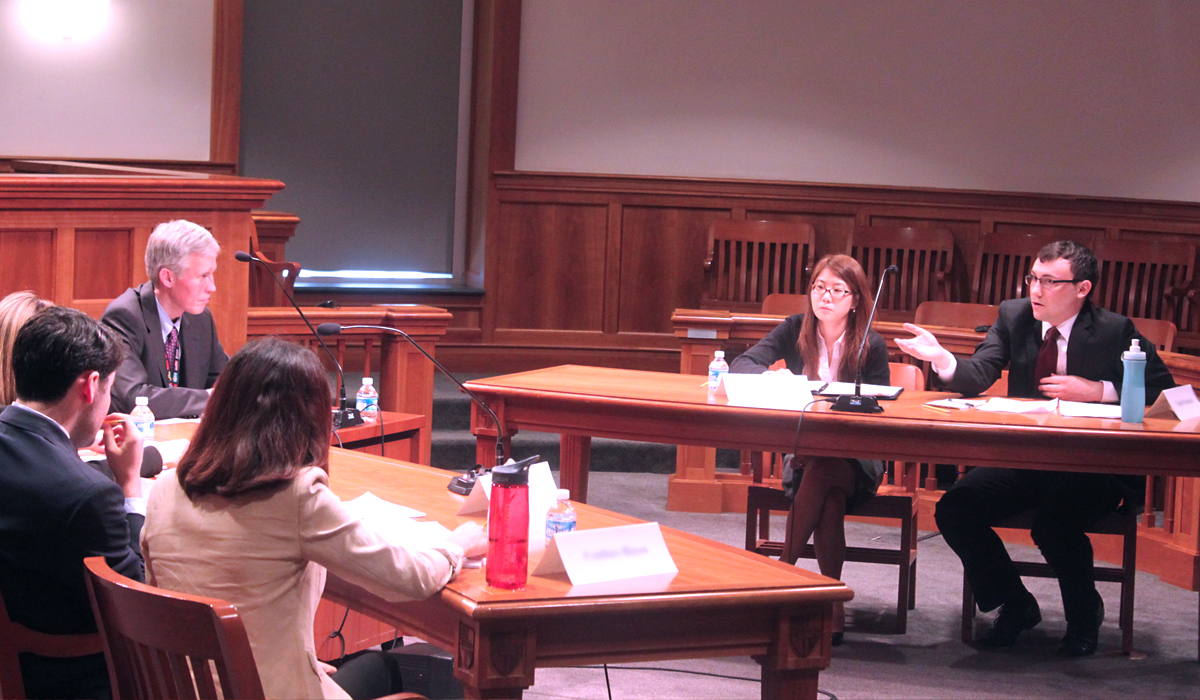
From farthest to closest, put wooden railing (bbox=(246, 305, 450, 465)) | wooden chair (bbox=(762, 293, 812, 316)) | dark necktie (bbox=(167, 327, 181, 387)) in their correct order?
wooden chair (bbox=(762, 293, 812, 316)) → wooden railing (bbox=(246, 305, 450, 465)) → dark necktie (bbox=(167, 327, 181, 387))

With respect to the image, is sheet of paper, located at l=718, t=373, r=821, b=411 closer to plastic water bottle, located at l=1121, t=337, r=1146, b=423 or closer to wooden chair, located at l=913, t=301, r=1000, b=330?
plastic water bottle, located at l=1121, t=337, r=1146, b=423

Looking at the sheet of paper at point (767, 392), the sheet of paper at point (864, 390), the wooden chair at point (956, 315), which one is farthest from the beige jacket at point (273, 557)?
the wooden chair at point (956, 315)

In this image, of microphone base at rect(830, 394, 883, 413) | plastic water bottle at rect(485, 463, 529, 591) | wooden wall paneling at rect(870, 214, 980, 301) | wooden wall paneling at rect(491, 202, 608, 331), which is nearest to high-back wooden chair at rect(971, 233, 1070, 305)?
wooden wall paneling at rect(870, 214, 980, 301)

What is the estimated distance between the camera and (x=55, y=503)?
1.91 m

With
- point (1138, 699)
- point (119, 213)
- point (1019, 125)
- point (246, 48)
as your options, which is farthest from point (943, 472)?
point (246, 48)

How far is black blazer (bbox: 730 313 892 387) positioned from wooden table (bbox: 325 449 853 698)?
1.91 metres

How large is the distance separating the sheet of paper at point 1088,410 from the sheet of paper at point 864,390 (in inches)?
18.5

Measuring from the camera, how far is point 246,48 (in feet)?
23.3

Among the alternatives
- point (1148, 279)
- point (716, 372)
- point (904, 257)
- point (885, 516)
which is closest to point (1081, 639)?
point (885, 516)

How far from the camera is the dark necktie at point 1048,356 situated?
3.88m

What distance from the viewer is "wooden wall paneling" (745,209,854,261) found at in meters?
7.06

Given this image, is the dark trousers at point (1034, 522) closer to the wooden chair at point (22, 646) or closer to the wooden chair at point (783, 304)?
the wooden chair at point (783, 304)

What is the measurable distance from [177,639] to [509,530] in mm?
536

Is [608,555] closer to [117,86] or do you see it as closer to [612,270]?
[612,270]
